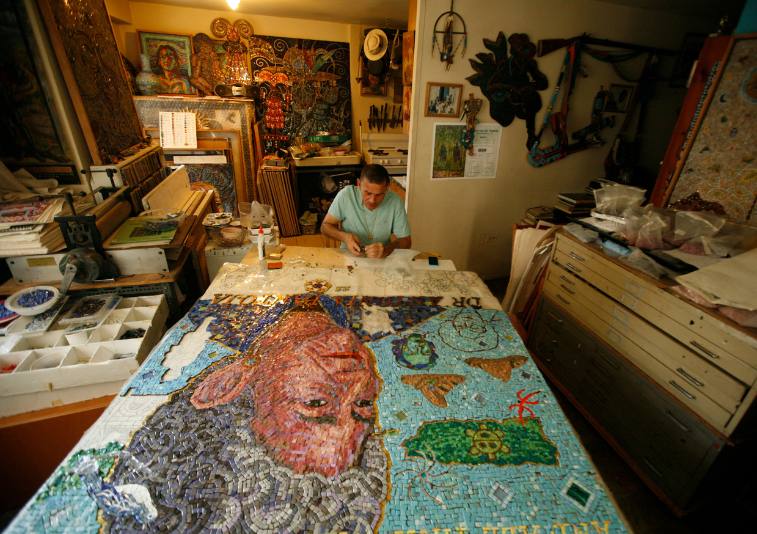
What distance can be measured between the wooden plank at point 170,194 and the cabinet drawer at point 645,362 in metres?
3.22

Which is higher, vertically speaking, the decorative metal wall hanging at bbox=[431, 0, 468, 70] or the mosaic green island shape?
the decorative metal wall hanging at bbox=[431, 0, 468, 70]

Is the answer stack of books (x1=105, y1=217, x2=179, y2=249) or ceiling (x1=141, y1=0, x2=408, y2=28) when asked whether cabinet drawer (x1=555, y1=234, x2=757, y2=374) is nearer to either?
stack of books (x1=105, y1=217, x2=179, y2=249)

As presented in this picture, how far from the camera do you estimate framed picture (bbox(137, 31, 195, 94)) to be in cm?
481

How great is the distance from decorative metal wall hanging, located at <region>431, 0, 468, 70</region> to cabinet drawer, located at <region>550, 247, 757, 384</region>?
6.77ft

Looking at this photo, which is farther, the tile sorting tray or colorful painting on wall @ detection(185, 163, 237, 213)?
colorful painting on wall @ detection(185, 163, 237, 213)

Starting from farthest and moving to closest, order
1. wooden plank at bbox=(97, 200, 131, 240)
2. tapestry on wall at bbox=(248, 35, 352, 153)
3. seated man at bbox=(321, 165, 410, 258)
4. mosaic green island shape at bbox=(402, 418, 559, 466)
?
tapestry on wall at bbox=(248, 35, 352, 153), seated man at bbox=(321, 165, 410, 258), wooden plank at bbox=(97, 200, 131, 240), mosaic green island shape at bbox=(402, 418, 559, 466)

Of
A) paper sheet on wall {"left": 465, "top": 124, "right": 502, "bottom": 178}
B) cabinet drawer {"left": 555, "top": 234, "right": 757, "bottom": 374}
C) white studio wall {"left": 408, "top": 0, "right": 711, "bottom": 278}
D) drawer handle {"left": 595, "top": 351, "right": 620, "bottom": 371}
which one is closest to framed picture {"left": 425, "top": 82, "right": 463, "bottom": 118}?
white studio wall {"left": 408, "top": 0, "right": 711, "bottom": 278}

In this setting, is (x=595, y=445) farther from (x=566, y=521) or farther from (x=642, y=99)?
(x=642, y=99)

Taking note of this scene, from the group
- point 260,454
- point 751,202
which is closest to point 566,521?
point 260,454

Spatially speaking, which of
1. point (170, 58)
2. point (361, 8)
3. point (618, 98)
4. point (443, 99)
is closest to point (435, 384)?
point (443, 99)

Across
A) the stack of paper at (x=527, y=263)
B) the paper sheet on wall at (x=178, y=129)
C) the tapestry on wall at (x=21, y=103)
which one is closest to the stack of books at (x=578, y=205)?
the stack of paper at (x=527, y=263)

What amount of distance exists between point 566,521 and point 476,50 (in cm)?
345

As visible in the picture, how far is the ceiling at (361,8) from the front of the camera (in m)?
3.32

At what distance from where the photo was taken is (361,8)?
4.34 m
